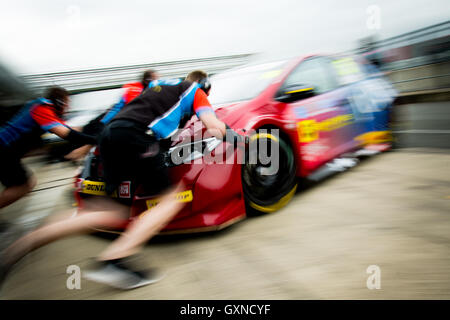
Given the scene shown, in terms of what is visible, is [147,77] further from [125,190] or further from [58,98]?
[125,190]

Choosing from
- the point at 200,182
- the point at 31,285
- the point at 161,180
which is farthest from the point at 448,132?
the point at 31,285

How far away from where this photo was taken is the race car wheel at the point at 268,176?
2752 millimetres

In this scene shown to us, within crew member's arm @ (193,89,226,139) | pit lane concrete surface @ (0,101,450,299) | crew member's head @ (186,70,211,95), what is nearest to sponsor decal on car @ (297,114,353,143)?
pit lane concrete surface @ (0,101,450,299)

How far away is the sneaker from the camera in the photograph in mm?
1916

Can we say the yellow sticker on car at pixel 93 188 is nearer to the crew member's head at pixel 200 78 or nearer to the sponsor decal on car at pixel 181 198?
the sponsor decal on car at pixel 181 198

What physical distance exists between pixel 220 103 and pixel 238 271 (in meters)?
1.73

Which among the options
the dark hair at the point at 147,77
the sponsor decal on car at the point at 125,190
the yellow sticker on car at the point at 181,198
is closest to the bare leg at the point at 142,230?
→ the yellow sticker on car at the point at 181,198

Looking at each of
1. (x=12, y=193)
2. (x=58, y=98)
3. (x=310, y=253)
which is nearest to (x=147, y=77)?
(x=58, y=98)

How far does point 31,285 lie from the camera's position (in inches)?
87.4

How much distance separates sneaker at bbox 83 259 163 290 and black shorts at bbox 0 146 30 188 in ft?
5.09

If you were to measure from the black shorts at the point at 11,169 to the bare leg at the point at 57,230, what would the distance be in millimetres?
1199

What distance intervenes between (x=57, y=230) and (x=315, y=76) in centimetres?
284

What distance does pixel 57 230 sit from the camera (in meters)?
1.97

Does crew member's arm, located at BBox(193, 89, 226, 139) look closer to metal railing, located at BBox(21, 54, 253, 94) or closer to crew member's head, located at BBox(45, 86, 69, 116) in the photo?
crew member's head, located at BBox(45, 86, 69, 116)
